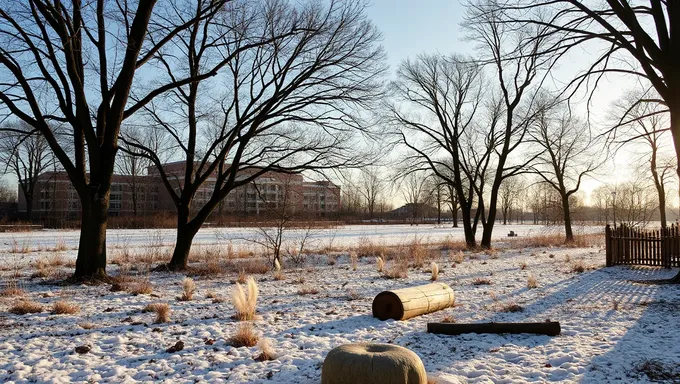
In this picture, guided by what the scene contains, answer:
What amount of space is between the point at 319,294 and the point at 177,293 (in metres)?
3.07

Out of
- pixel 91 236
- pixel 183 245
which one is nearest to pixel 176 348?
pixel 91 236

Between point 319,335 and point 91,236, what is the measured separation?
706cm

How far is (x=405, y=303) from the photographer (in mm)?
7906

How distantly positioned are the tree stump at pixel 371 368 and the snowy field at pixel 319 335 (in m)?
0.94

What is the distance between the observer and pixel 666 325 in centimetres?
740

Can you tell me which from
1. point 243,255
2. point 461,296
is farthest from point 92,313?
point 243,255

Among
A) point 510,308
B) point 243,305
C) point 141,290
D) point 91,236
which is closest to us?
point 243,305

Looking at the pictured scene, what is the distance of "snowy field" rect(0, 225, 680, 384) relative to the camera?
207 inches

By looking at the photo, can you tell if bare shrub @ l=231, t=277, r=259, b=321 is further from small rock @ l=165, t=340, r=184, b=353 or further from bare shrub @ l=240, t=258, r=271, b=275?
bare shrub @ l=240, t=258, r=271, b=275

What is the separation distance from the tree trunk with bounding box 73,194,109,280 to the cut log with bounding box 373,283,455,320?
7.13 m

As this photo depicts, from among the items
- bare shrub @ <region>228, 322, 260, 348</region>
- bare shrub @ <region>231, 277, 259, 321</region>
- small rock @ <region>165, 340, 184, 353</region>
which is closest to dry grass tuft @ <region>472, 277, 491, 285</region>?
bare shrub @ <region>231, 277, 259, 321</region>

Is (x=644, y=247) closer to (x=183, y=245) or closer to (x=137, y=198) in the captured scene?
(x=183, y=245)

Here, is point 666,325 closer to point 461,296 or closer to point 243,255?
point 461,296

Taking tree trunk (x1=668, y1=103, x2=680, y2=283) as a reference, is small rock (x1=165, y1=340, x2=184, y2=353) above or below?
below
